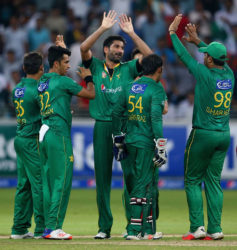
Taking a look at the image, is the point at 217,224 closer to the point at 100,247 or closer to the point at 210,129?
Answer: the point at 210,129

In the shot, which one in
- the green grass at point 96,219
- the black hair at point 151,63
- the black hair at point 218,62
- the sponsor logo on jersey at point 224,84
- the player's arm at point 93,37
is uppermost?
the player's arm at point 93,37

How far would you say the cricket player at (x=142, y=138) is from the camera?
9602 mm

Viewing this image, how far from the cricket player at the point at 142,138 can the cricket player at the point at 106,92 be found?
0.49 m

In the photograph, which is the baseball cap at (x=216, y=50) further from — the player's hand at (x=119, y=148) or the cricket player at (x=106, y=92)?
the player's hand at (x=119, y=148)

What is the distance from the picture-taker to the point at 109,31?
20094 mm

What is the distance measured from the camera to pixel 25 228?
10.4 m

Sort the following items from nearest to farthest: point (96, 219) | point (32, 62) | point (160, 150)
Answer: point (160, 150)
point (32, 62)
point (96, 219)

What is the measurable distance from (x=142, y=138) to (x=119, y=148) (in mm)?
311

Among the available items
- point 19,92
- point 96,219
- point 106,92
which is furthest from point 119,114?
point 96,219

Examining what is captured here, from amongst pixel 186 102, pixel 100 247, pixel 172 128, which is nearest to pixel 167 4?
pixel 186 102

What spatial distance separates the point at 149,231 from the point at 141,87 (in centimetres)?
178

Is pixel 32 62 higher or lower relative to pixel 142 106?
higher

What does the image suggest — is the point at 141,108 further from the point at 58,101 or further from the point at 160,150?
the point at 58,101

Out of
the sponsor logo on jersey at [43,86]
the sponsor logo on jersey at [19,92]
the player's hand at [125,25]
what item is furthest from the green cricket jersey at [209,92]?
the sponsor logo on jersey at [19,92]
